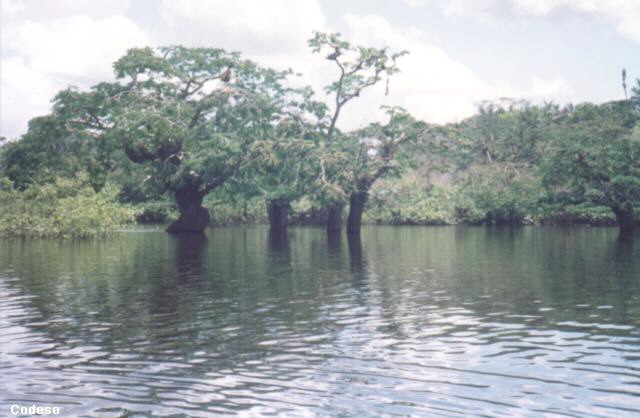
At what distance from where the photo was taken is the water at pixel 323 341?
9.38 meters

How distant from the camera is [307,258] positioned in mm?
32312

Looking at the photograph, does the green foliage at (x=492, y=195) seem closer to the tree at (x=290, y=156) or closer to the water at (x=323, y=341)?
the tree at (x=290, y=156)

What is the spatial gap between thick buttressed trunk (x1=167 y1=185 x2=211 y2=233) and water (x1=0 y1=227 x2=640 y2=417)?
3216 centimetres

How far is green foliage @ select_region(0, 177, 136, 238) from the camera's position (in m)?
48.1

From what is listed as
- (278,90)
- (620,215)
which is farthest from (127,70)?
(620,215)

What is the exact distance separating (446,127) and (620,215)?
15496 mm

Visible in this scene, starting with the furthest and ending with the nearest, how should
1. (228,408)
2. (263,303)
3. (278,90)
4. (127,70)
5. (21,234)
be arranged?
1. (278,90)
2. (127,70)
3. (21,234)
4. (263,303)
5. (228,408)

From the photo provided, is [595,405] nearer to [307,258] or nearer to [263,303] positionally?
[263,303]

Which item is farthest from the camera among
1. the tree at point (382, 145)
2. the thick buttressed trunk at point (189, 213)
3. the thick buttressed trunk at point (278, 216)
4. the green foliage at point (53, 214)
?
the thick buttressed trunk at point (278, 216)

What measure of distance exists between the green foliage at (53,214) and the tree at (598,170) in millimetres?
32773

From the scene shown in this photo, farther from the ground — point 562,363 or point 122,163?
point 122,163

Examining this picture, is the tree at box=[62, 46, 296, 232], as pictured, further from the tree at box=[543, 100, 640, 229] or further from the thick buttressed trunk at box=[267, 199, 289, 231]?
the tree at box=[543, 100, 640, 229]

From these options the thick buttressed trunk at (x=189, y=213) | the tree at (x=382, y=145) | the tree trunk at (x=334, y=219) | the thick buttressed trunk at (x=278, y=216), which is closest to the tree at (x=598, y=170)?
the tree at (x=382, y=145)

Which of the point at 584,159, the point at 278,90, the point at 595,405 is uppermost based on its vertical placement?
the point at 278,90
